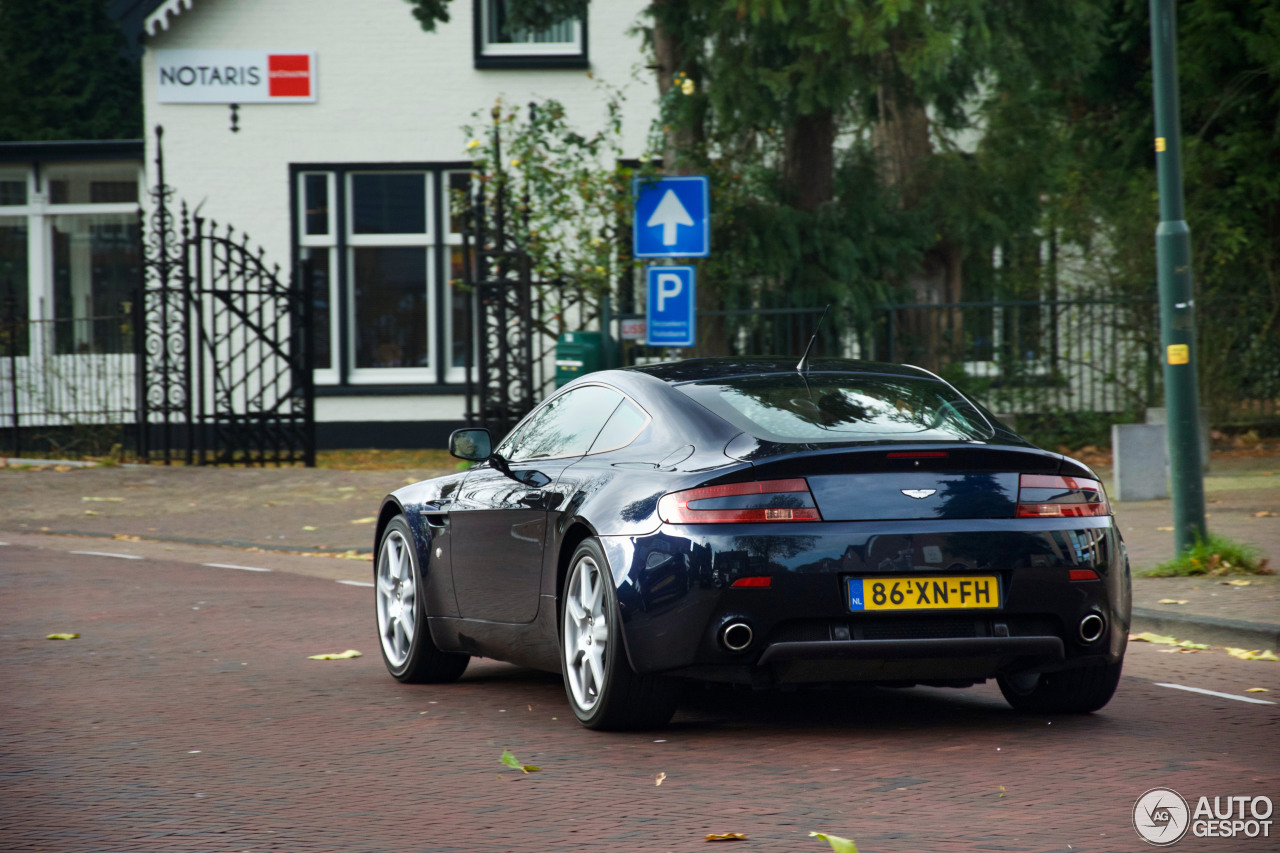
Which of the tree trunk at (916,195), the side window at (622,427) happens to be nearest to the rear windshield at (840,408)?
the side window at (622,427)

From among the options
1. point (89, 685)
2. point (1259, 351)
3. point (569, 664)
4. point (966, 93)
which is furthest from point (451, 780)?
point (1259, 351)

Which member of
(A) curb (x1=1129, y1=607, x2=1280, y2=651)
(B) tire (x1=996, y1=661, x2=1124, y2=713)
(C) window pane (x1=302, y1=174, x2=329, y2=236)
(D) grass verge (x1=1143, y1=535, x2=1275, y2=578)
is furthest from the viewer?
(C) window pane (x1=302, y1=174, x2=329, y2=236)

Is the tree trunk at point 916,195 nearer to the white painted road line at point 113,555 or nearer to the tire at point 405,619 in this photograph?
the white painted road line at point 113,555

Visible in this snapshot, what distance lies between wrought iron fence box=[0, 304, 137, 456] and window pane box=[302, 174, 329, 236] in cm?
294

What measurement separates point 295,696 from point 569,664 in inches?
57.9

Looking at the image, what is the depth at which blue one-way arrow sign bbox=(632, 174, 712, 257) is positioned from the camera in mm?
13383

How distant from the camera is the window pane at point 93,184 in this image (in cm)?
2575

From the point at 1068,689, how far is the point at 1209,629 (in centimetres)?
239

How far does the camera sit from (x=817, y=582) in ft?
19.0

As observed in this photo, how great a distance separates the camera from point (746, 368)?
694cm

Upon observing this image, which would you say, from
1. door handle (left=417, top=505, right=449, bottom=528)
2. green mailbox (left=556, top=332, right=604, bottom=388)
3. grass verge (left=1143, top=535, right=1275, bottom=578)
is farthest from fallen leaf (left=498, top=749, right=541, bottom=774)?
green mailbox (left=556, top=332, right=604, bottom=388)

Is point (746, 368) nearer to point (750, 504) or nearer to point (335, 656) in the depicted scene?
point (750, 504)

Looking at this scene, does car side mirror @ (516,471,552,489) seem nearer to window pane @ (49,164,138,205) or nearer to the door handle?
the door handle

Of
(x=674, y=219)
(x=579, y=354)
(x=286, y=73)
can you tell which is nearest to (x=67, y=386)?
(x=286, y=73)
